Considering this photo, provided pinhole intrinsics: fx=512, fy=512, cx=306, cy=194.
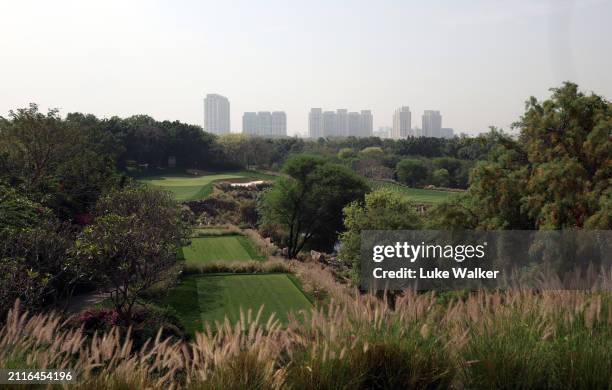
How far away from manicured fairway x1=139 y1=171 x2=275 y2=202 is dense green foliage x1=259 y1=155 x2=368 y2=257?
583 inches

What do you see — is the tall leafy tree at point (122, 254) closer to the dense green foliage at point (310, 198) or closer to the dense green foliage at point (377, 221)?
the dense green foliage at point (377, 221)

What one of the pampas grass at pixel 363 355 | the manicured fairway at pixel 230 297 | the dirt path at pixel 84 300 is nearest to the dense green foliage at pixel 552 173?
the manicured fairway at pixel 230 297

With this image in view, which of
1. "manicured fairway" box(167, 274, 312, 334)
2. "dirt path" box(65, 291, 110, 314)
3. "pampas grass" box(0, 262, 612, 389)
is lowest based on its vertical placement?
"manicured fairway" box(167, 274, 312, 334)

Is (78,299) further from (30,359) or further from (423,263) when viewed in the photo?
(30,359)

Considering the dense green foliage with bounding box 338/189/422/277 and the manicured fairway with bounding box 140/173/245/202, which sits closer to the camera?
the dense green foliage with bounding box 338/189/422/277

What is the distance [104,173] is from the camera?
79.2 ft

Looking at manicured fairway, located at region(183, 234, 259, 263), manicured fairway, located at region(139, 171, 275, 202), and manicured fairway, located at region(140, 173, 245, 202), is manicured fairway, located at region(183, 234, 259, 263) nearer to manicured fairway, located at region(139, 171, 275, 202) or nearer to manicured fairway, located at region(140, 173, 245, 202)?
manicured fairway, located at region(139, 171, 275, 202)

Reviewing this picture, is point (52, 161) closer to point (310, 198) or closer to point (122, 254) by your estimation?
point (122, 254)

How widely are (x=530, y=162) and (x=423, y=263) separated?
4.53 m

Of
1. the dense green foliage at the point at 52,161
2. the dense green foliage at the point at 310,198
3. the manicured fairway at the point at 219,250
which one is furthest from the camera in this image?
the dense green foliage at the point at 310,198

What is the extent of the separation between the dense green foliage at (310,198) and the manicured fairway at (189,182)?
583 inches

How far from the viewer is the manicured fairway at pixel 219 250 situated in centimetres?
2558

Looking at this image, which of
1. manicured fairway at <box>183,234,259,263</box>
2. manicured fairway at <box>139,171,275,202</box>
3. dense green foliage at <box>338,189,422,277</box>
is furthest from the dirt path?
manicured fairway at <box>139,171,275,202</box>

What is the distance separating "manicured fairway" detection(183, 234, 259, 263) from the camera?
2558cm
